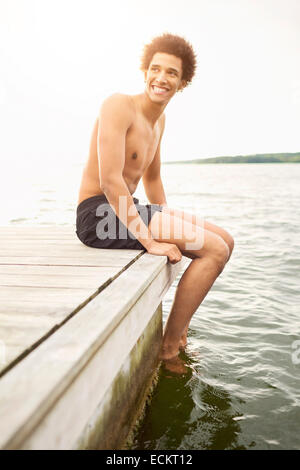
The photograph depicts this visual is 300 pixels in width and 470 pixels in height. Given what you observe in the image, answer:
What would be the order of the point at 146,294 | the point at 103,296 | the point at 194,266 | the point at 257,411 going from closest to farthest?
the point at 103,296 → the point at 146,294 → the point at 257,411 → the point at 194,266

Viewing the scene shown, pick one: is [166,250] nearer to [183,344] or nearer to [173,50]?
[183,344]

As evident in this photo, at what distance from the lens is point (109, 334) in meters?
1.49

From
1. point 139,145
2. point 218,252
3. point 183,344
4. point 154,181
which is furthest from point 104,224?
point 183,344

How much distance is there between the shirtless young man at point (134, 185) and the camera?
261 centimetres

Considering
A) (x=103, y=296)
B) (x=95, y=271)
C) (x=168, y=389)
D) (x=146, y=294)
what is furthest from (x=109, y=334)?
(x=168, y=389)

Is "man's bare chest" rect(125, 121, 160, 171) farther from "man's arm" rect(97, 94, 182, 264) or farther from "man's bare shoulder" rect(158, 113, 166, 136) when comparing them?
"man's bare shoulder" rect(158, 113, 166, 136)

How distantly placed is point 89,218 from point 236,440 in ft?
A: 5.45

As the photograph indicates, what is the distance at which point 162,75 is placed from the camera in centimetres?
283

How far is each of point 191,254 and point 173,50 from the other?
140 centimetres

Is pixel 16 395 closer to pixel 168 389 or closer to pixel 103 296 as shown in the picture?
pixel 103 296

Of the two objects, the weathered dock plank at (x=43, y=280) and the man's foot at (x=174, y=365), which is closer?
the weathered dock plank at (x=43, y=280)

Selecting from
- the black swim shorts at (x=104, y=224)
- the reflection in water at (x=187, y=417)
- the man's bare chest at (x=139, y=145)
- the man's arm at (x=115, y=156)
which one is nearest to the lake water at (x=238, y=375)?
the reflection in water at (x=187, y=417)

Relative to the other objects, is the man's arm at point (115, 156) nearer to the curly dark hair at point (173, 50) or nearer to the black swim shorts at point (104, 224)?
the black swim shorts at point (104, 224)

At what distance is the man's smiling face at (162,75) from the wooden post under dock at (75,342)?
3.66ft
